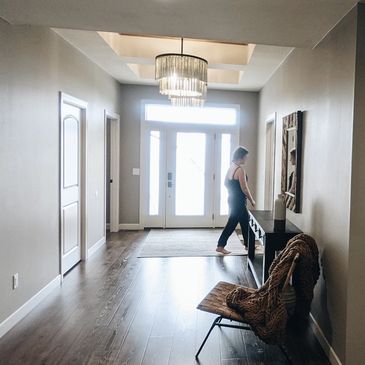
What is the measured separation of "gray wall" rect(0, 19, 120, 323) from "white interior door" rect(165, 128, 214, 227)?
8.34 feet

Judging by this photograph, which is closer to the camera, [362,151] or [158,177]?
[362,151]

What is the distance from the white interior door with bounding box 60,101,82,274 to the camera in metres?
3.70

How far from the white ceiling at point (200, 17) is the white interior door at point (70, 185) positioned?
50.9 inches

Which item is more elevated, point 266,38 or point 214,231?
point 266,38

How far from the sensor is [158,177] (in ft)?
20.5

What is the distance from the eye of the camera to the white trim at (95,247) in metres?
4.60

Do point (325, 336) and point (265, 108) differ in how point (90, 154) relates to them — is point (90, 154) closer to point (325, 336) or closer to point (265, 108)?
point (265, 108)

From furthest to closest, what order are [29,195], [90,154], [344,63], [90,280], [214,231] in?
1. [214,231]
2. [90,154]
3. [90,280]
4. [29,195]
5. [344,63]

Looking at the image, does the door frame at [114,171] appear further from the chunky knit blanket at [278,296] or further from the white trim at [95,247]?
the chunky knit blanket at [278,296]

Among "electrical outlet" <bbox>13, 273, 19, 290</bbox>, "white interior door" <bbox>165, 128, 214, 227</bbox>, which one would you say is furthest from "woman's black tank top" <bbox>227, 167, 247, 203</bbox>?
"electrical outlet" <bbox>13, 273, 19, 290</bbox>

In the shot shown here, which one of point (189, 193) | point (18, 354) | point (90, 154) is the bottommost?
point (18, 354)

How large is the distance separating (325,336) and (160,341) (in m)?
1.25

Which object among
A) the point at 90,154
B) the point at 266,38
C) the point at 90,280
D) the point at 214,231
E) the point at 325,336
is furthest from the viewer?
the point at 214,231

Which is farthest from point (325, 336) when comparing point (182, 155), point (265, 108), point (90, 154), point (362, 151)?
point (182, 155)
